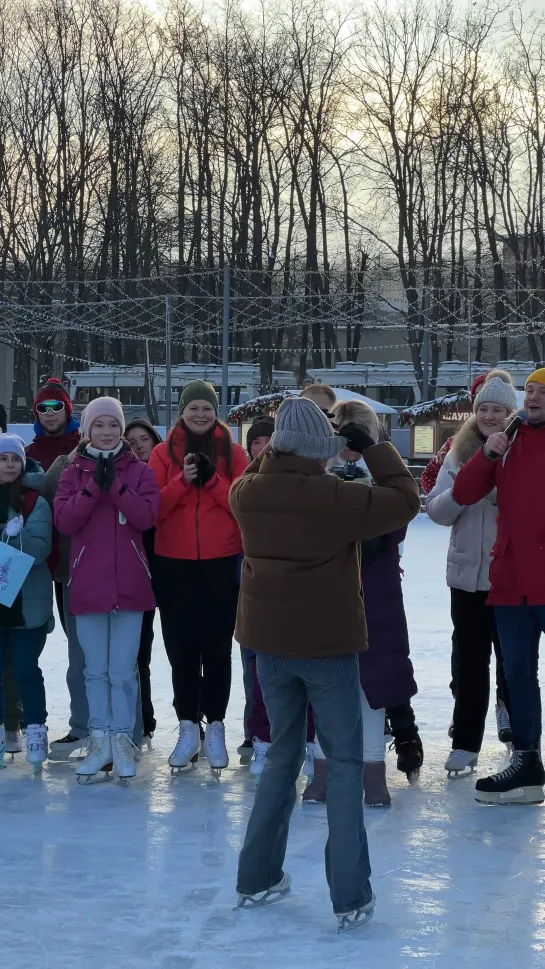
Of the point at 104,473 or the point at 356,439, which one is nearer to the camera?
the point at 356,439

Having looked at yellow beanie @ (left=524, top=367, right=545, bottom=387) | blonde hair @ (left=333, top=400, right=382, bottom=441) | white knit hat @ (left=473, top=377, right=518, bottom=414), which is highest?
yellow beanie @ (left=524, top=367, right=545, bottom=387)

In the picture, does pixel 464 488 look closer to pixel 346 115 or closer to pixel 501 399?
pixel 501 399

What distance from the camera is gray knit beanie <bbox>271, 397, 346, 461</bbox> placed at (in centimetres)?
332

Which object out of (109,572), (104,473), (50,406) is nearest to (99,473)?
(104,473)

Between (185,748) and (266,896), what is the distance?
1540mm

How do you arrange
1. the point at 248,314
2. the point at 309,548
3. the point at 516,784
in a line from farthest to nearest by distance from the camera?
the point at 248,314, the point at 516,784, the point at 309,548

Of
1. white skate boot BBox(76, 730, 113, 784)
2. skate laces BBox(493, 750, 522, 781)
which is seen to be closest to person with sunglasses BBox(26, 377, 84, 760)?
white skate boot BBox(76, 730, 113, 784)

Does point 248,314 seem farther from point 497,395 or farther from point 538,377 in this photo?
point 538,377

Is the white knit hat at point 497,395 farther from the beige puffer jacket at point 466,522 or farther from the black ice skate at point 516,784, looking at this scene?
the black ice skate at point 516,784

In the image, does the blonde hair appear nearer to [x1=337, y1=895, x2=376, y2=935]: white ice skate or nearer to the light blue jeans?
the light blue jeans

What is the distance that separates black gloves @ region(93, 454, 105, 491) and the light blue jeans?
55 cm

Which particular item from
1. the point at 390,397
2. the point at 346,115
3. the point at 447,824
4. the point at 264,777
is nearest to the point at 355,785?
the point at 264,777

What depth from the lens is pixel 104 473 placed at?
15.9 ft

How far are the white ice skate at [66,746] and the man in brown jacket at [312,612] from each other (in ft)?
6.59
